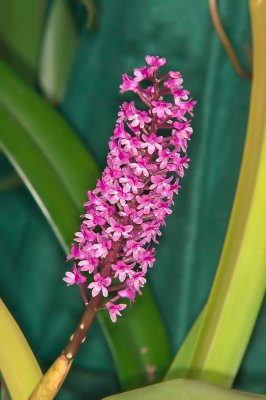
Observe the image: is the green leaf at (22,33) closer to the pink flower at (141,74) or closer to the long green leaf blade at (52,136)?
the long green leaf blade at (52,136)

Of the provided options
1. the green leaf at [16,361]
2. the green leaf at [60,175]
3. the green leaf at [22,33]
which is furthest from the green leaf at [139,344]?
the green leaf at [22,33]

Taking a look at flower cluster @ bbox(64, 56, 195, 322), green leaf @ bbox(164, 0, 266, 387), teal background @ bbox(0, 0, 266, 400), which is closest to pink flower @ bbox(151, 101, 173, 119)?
flower cluster @ bbox(64, 56, 195, 322)

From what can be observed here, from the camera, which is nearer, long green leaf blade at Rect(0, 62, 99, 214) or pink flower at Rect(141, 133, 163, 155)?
pink flower at Rect(141, 133, 163, 155)

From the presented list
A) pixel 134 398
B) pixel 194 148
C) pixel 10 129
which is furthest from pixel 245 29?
pixel 134 398

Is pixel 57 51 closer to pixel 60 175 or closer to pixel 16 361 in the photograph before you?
pixel 60 175

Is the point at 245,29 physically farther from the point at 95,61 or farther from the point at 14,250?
the point at 14,250

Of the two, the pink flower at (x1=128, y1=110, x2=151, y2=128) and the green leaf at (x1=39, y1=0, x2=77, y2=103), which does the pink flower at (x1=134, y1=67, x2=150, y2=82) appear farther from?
the green leaf at (x1=39, y1=0, x2=77, y2=103)

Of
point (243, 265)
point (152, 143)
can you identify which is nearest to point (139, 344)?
point (243, 265)
